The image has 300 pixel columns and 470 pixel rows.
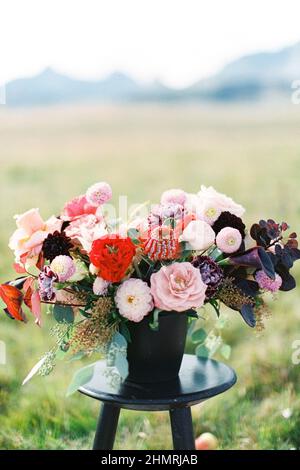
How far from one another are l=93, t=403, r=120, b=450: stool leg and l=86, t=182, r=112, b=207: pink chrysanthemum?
54 centimetres

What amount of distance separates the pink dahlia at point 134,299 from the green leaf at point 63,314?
0.15 m

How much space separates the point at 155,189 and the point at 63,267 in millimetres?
4280

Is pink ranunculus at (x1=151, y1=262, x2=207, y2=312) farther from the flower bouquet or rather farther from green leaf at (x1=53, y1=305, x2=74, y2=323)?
green leaf at (x1=53, y1=305, x2=74, y2=323)

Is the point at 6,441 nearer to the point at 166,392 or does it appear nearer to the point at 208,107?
the point at 166,392

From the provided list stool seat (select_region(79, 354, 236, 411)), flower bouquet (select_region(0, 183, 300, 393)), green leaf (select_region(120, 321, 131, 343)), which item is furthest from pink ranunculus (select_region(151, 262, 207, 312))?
stool seat (select_region(79, 354, 236, 411))

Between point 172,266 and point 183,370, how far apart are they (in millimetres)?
388

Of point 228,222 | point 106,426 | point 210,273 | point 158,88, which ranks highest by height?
point 158,88

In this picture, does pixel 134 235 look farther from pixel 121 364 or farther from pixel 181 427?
pixel 181 427

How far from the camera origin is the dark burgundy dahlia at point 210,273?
1.55 meters

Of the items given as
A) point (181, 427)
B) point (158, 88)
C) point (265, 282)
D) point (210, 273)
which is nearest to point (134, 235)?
point (210, 273)

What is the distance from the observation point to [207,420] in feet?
8.74

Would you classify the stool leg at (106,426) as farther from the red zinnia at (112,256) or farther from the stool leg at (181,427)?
the red zinnia at (112,256)

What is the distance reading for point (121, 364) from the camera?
5.13ft

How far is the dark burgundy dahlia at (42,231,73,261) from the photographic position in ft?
5.27
